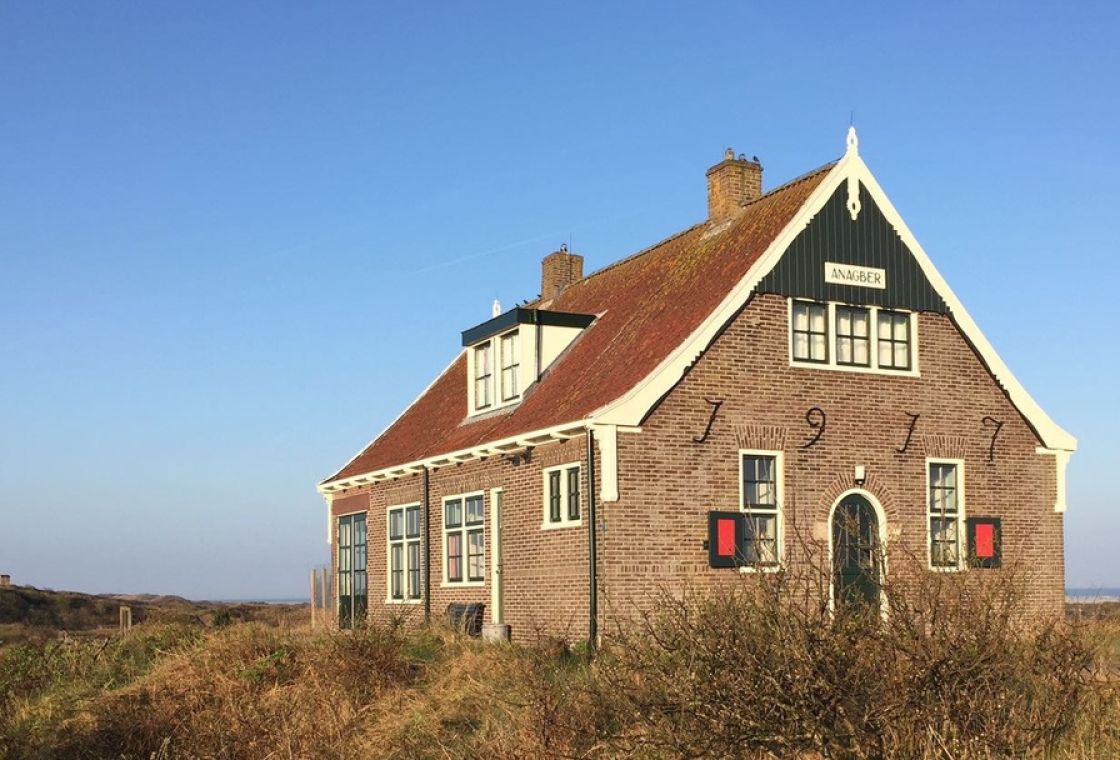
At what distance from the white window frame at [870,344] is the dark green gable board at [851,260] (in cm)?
13

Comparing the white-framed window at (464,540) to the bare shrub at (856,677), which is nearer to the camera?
the bare shrub at (856,677)

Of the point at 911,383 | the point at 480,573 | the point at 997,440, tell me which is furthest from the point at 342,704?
the point at 997,440

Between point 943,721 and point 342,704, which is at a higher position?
point 943,721

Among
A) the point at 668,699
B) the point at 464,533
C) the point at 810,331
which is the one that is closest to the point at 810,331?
the point at 810,331

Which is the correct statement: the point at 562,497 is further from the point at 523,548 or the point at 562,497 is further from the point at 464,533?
the point at 464,533

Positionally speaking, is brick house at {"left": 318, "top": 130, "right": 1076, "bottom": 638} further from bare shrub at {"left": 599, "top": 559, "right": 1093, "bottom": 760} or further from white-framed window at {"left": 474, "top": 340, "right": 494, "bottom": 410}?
bare shrub at {"left": 599, "top": 559, "right": 1093, "bottom": 760}

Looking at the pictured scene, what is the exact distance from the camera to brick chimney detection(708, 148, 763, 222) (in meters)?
25.3

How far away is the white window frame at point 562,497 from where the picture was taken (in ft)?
69.4

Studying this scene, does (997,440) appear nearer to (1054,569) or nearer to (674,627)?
(1054,569)

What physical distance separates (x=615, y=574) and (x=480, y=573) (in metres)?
5.29

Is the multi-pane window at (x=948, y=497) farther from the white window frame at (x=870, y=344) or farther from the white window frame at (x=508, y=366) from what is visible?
the white window frame at (x=508, y=366)

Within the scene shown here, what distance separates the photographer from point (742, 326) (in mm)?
21562

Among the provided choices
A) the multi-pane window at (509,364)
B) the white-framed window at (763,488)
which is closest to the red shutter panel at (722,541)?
the white-framed window at (763,488)

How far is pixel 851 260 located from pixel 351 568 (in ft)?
48.0
